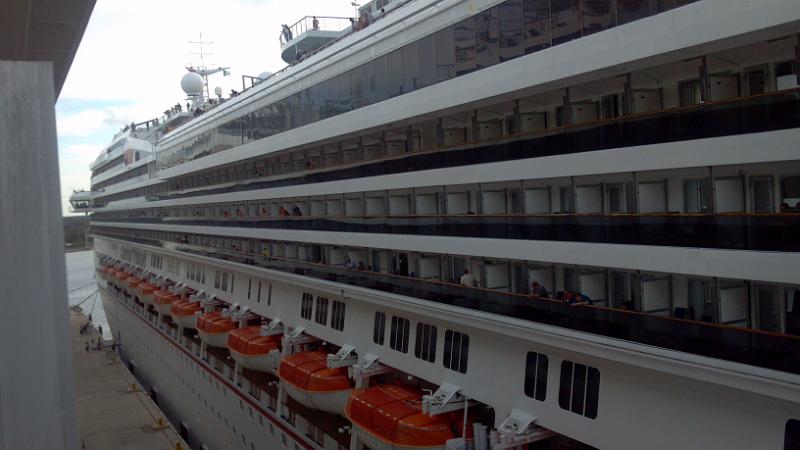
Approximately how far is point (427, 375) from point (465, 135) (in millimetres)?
4675

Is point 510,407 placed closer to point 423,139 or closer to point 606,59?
point 606,59

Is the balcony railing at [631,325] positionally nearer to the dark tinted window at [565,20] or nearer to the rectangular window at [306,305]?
the dark tinted window at [565,20]

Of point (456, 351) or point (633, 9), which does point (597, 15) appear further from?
point (456, 351)

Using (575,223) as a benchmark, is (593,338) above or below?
below

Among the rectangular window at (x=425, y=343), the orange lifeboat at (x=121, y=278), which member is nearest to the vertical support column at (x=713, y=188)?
the rectangular window at (x=425, y=343)

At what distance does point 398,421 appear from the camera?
11.1 m

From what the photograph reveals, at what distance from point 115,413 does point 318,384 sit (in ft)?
42.9

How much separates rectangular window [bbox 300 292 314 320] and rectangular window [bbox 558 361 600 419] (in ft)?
30.2

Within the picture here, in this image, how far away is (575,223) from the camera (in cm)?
900

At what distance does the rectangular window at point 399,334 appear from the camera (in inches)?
512

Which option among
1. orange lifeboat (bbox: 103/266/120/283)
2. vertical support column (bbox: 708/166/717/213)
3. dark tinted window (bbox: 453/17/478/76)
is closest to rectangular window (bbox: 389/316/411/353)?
dark tinted window (bbox: 453/17/478/76)

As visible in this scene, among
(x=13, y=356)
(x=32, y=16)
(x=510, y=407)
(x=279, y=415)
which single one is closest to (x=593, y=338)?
(x=510, y=407)

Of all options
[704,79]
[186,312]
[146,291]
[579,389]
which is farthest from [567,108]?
[146,291]

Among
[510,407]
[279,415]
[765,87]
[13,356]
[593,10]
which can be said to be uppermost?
[593,10]
